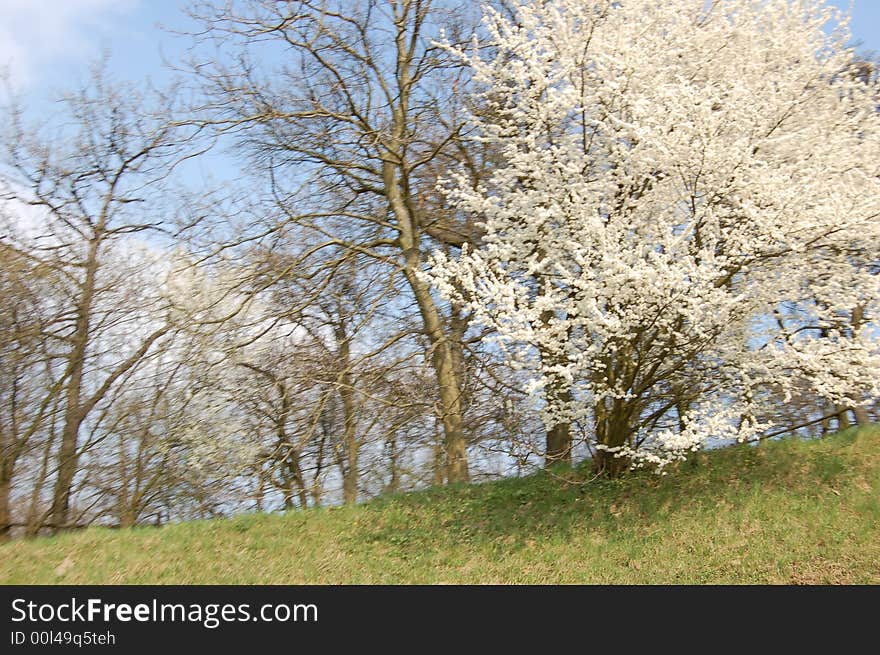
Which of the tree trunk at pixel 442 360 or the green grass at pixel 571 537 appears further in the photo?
the tree trunk at pixel 442 360

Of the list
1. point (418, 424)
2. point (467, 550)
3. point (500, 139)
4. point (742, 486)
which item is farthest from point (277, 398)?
point (742, 486)

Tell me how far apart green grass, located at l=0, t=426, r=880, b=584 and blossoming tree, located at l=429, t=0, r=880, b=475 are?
2.74 feet

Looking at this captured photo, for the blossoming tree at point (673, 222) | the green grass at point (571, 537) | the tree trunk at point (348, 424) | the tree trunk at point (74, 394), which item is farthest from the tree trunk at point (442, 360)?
the tree trunk at point (74, 394)

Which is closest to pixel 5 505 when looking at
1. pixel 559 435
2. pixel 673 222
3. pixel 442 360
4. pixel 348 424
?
pixel 348 424

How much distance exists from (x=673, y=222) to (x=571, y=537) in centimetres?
433

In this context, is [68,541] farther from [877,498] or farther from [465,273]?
[877,498]

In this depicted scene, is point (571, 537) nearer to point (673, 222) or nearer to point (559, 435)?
point (559, 435)

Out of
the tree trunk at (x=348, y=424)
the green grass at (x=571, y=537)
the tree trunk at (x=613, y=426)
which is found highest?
the tree trunk at (x=348, y=424)

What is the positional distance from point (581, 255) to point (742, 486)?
383 cm

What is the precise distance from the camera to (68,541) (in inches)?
412

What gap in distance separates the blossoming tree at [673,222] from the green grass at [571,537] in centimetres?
84

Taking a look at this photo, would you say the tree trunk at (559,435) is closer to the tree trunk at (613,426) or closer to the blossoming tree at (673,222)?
the blossoming tree at (673,222)

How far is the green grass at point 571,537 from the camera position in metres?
8.82

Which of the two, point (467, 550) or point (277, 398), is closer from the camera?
point (467, 550)
